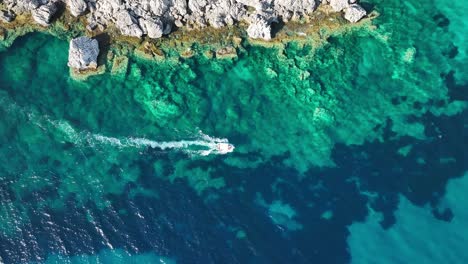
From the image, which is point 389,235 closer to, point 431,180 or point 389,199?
point 389,199

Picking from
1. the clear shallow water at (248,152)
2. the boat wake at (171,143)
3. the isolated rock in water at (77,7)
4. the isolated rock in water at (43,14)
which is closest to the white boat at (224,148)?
the boat wake at (171,143)

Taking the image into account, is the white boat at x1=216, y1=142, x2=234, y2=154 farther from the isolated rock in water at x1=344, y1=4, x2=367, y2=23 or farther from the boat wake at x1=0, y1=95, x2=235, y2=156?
the isolated rock in water at x1=344, y1=4, x2=367, y2=23

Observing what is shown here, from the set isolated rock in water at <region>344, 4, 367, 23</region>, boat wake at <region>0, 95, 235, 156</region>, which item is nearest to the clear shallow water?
boat wake at <region>0, 95, 235, 156</region>

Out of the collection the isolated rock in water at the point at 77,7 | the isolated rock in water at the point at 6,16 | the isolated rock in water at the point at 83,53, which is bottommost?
the isolated rock in water at the point at 83,53

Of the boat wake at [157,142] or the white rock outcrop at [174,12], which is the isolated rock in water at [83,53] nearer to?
the white rock outcrop at [174,12]

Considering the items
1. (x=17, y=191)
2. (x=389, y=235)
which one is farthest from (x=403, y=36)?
(x=17, y=191)

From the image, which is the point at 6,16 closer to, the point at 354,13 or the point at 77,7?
the point at 77,7
